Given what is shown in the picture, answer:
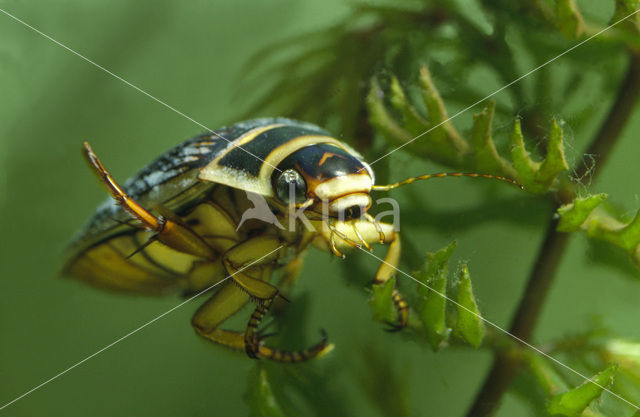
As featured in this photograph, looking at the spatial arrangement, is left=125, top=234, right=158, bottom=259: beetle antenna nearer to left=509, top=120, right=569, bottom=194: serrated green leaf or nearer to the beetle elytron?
the beetle elytron

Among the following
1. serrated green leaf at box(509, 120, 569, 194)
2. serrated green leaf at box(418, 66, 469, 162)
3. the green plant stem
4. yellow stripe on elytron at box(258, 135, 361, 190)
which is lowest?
the green plant stem

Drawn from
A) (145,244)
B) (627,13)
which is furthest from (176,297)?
(627,13)

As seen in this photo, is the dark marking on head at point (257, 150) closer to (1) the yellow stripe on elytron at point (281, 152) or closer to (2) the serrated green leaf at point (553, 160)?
(1) the yellow stripe on elytron at point (281, 152)

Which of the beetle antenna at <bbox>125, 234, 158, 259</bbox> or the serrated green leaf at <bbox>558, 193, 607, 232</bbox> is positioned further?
the beetle antenna at <bbox>125, 234, 158, 259</bbox>

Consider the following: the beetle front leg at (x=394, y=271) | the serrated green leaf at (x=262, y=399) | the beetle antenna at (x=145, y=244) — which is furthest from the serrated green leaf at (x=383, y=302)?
the beetle antenna at (x=145, y=244)

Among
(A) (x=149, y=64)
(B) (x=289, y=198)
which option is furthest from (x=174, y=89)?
(B) (x=289, y=198)

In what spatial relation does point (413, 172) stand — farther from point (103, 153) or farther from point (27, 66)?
point (27, 66)

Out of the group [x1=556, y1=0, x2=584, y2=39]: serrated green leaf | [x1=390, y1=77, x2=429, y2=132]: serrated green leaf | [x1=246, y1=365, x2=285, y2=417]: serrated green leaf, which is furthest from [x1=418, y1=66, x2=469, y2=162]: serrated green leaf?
[x1=246, y1=365, x2=285, y2=417]: serrated green leaf
